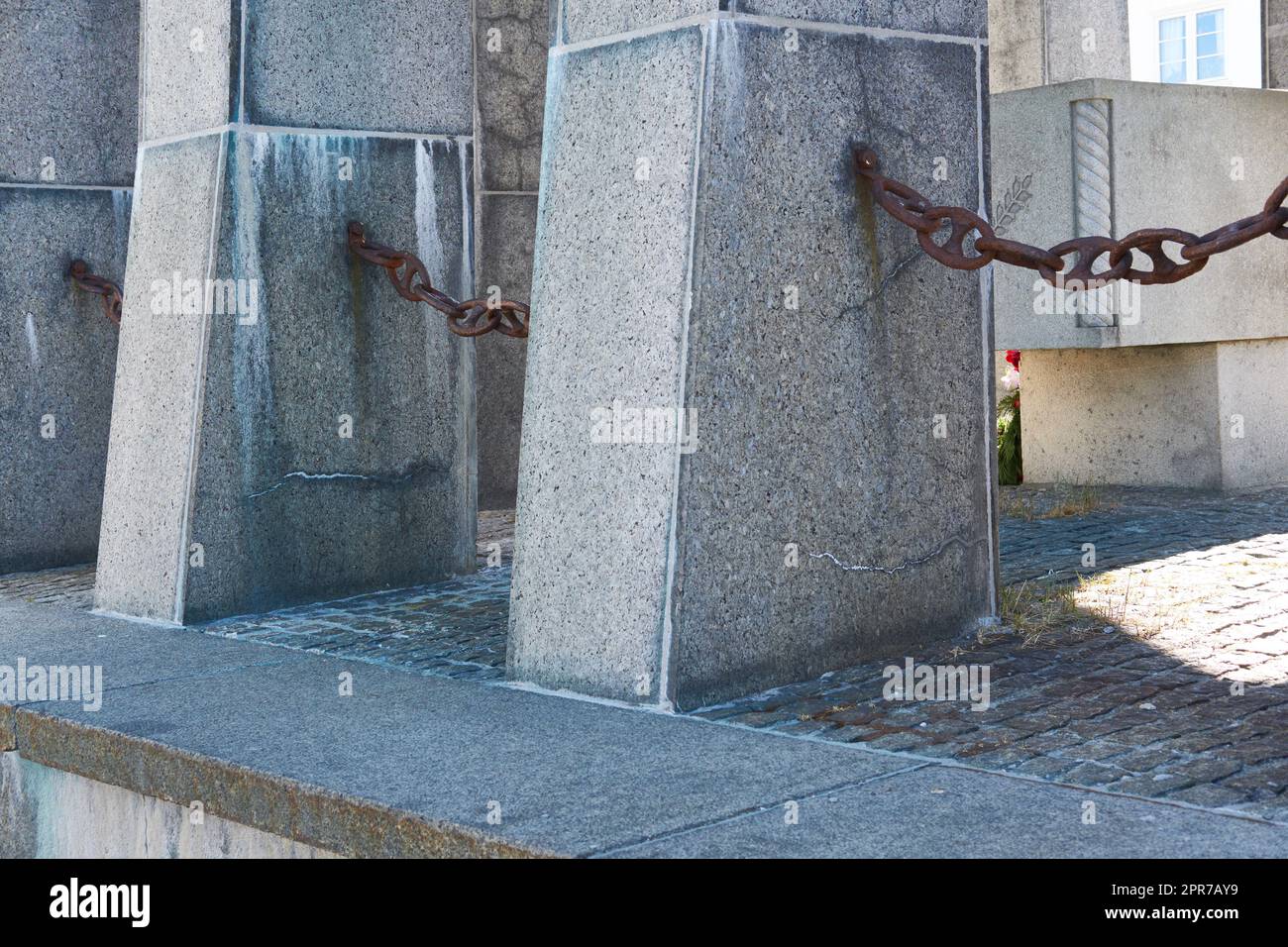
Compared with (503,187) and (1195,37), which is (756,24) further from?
(1195,37)

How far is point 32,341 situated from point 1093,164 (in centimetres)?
553

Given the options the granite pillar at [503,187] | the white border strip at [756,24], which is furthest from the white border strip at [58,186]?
the white border strip at [756,24]

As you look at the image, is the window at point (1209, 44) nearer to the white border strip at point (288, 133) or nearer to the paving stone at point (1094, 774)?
the white border strip at point (288, 133)

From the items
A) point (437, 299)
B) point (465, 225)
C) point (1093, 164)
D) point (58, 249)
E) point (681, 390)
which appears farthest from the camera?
point (1093, 164)

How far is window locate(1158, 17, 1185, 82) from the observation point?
23.0m

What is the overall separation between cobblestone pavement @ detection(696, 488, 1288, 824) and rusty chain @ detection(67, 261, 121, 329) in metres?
4.35

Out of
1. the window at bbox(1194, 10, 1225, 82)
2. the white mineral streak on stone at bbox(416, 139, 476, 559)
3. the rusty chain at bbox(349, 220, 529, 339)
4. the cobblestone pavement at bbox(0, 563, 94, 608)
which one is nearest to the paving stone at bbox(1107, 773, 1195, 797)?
the rusty chain at bbox(349, 220, 529, 339)

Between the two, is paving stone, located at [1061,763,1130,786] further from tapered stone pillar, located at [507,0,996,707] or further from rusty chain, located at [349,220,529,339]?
rusty chain, located at [349,220,529,339]

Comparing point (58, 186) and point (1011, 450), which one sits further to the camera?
point (1011, 450)

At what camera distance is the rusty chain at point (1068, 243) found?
4.14 metres

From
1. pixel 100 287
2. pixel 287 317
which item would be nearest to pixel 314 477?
pixel 287 317

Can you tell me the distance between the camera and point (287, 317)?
647 cm

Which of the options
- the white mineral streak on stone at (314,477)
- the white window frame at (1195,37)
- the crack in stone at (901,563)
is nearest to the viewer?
the crack in stone at (901,563)

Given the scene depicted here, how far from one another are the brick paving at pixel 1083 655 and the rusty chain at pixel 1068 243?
1136 millimetres
